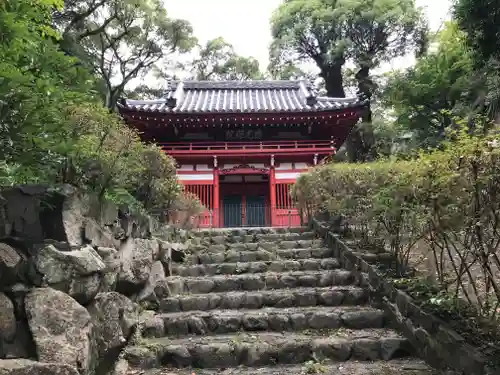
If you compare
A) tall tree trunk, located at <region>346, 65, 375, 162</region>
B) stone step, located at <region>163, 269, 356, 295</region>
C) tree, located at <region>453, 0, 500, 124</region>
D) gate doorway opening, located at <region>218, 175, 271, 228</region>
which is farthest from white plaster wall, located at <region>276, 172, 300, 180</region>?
stone step, located at <region>163, 269, 356, 295</region>

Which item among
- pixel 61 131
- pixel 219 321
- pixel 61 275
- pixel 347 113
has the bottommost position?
pixel 219 321

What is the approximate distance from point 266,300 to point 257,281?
0.52m

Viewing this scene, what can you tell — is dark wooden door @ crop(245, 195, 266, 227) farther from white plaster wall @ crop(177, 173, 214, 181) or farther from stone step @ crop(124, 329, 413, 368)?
stone step @ crop(124, 329, 413, 368)

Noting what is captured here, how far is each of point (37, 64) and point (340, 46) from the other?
22.4 metres

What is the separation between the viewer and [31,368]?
7.24ft

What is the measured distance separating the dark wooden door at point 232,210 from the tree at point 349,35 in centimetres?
890

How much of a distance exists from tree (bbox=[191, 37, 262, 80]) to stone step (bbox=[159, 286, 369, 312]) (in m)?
26.8

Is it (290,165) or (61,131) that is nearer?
(61,131)

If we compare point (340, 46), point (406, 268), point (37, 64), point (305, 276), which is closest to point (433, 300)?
point (406, 268)

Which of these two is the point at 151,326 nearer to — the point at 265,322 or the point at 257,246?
the point at 265,322

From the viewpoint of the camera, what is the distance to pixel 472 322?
3059 millimetres

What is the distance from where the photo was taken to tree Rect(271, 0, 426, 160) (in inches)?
870

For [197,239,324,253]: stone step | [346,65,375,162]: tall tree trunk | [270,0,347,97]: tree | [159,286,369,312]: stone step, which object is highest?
[270,0,347,97]: tree

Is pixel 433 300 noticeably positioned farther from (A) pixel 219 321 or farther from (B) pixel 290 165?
(B) pixel 290 165
